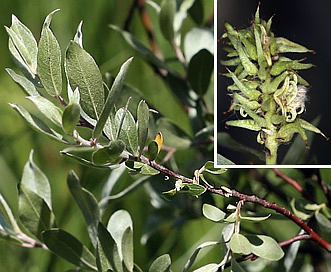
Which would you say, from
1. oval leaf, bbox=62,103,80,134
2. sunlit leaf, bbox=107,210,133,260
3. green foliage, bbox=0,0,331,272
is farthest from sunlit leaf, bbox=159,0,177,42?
oval leaf, bbox=62,103,80,134

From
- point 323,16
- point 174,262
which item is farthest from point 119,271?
point 174,262

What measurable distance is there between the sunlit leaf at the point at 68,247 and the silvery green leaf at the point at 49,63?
0.44ft

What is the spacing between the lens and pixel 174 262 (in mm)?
861

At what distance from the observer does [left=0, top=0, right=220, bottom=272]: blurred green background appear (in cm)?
85

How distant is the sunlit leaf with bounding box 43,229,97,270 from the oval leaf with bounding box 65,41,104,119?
13 cm

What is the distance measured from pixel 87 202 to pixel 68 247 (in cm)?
4

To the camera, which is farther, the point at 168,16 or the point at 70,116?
the point at 168,16

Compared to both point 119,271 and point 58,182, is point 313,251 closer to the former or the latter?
point 119,271

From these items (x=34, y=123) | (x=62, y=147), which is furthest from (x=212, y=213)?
(x=62, y=147)

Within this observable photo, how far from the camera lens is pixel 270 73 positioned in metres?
0.47

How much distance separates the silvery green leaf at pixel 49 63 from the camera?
0.40 m

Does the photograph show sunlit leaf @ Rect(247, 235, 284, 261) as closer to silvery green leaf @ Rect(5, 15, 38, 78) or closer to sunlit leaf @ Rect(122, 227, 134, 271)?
sunlit leaf @ Rect(122, 227, 134, 271)

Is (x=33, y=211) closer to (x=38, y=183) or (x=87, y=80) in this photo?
(x=38, y=183)

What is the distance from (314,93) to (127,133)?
0.17m
